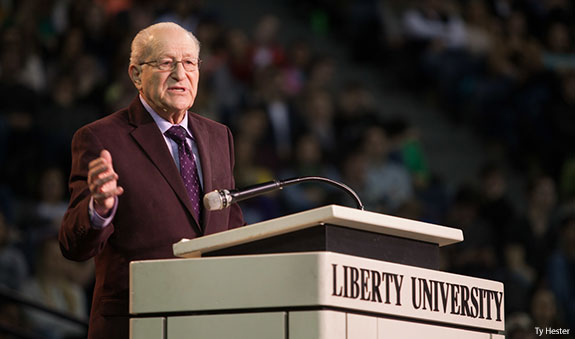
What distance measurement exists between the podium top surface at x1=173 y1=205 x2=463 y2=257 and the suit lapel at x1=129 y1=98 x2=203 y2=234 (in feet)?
0.60

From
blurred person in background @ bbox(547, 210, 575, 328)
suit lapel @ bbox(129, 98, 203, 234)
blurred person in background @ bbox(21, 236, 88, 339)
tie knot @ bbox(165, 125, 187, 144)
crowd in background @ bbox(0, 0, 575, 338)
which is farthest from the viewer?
blurred person in background @ bbox(547, 210, 575, 328)

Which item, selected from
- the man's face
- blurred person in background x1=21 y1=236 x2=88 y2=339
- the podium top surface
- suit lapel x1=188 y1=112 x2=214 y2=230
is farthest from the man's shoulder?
blurred person in background x1=21 y1=236 x2=88 y2=339

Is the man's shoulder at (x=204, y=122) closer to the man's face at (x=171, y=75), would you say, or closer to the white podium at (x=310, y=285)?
the man's face at (x=171, y=75)

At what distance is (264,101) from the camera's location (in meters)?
7.01

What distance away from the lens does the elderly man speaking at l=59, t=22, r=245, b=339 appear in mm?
2242

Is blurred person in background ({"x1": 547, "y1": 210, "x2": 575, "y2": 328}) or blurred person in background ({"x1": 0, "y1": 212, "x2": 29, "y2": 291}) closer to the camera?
blurred person in background ({"x1": 0, "y1": 212, "x2": 29, "y2": 291})

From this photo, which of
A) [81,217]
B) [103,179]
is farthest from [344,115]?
[103,179]

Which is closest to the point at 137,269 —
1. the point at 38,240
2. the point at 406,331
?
the point at 406,331

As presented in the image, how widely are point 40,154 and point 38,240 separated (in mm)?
706

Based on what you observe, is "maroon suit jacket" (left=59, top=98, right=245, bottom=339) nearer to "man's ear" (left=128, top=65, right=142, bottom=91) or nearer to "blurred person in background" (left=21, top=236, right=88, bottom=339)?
"man's ear" (left=128, top=65, right=142, bottom=91)

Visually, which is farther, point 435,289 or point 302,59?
point 302,59

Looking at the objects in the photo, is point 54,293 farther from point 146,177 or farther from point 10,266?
point 146,177

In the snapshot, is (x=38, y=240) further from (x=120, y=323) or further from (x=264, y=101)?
(x=120, y=323)

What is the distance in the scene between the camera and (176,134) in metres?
2.45
